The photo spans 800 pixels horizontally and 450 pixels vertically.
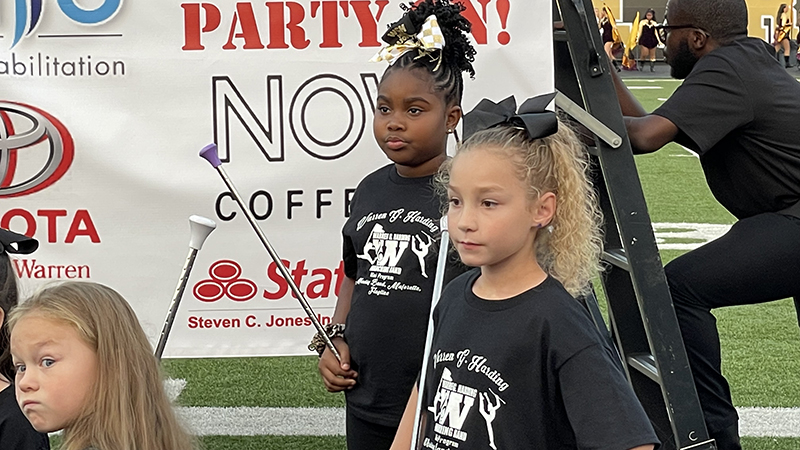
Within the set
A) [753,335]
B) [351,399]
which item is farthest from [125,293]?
[753,335]

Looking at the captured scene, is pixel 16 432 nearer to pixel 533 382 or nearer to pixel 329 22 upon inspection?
pixel 533 382

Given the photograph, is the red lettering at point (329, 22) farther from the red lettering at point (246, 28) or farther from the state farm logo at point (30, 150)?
the state farm logo at point (30, 150)

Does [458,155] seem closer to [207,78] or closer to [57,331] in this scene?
[57,331]

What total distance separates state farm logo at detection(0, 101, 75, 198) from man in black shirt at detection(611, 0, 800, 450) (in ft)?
6.73

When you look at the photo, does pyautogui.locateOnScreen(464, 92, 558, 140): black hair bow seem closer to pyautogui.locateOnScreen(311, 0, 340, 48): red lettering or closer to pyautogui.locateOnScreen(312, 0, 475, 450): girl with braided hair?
pyautogui.locateOnScreen(312, 0, 475, 450): girl with braided hair

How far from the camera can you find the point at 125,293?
13.9 ft

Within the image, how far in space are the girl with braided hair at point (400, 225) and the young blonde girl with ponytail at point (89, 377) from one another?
2.81 ft

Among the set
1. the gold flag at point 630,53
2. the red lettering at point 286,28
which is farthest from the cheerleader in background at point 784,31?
the red lettering at point 286,28

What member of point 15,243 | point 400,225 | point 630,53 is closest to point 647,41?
point 630,53

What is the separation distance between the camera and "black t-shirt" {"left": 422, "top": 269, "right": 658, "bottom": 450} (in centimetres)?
202

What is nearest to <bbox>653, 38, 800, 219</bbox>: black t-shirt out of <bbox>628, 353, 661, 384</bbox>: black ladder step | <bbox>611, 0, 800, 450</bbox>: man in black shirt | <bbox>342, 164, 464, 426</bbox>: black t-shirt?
<bbox>611, 0, 800, 450</bbox>: man in black shirt

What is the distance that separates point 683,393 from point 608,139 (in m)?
0.78

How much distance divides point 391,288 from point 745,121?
155cm

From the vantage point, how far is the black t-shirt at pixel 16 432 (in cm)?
233
